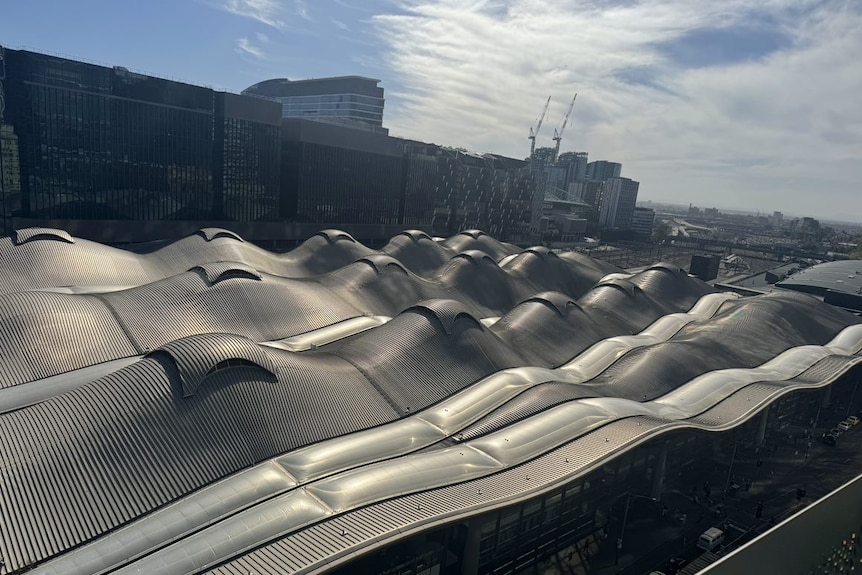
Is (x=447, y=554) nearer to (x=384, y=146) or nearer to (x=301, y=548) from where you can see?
(x=301, y=548)

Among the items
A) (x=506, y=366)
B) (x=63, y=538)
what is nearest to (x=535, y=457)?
(x=506, y=366)

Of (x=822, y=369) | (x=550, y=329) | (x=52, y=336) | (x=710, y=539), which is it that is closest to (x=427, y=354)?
(x=550, y=329)

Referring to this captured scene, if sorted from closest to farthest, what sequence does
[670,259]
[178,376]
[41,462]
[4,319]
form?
[41,462] → [178,376] → [4,319] → [670,259]

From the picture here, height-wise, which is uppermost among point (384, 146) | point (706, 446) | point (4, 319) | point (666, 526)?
point (384, 146)

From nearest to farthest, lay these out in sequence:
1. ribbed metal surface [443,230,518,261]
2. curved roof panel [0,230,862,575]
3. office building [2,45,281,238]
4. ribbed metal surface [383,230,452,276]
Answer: curved roof panel [0,230,862,575]
office building [2,45,281,238]
ribbed metal surface [383,230,452,276]
ribbed metal surface [443,230,518,261]

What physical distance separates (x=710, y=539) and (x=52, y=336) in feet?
122

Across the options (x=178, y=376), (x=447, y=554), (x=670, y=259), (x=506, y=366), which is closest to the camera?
(x=447, y=554)

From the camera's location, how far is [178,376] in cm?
2459

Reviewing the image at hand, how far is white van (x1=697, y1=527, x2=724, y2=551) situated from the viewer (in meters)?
26.4

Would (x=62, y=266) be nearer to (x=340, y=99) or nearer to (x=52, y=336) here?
(x=52, y=336)

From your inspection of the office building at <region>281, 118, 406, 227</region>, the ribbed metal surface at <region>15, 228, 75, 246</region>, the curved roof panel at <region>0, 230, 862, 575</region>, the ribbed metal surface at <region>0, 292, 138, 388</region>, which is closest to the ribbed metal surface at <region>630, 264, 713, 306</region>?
the curved roof panel at <region>0, 230, 862, 575</region>

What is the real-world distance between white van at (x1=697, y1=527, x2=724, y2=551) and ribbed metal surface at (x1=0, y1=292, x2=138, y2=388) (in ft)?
108

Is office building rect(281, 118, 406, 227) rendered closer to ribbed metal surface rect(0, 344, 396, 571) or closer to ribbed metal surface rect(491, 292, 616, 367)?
ribbed metal surface rect(491, 292, 616, 367)

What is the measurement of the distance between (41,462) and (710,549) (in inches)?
1149
